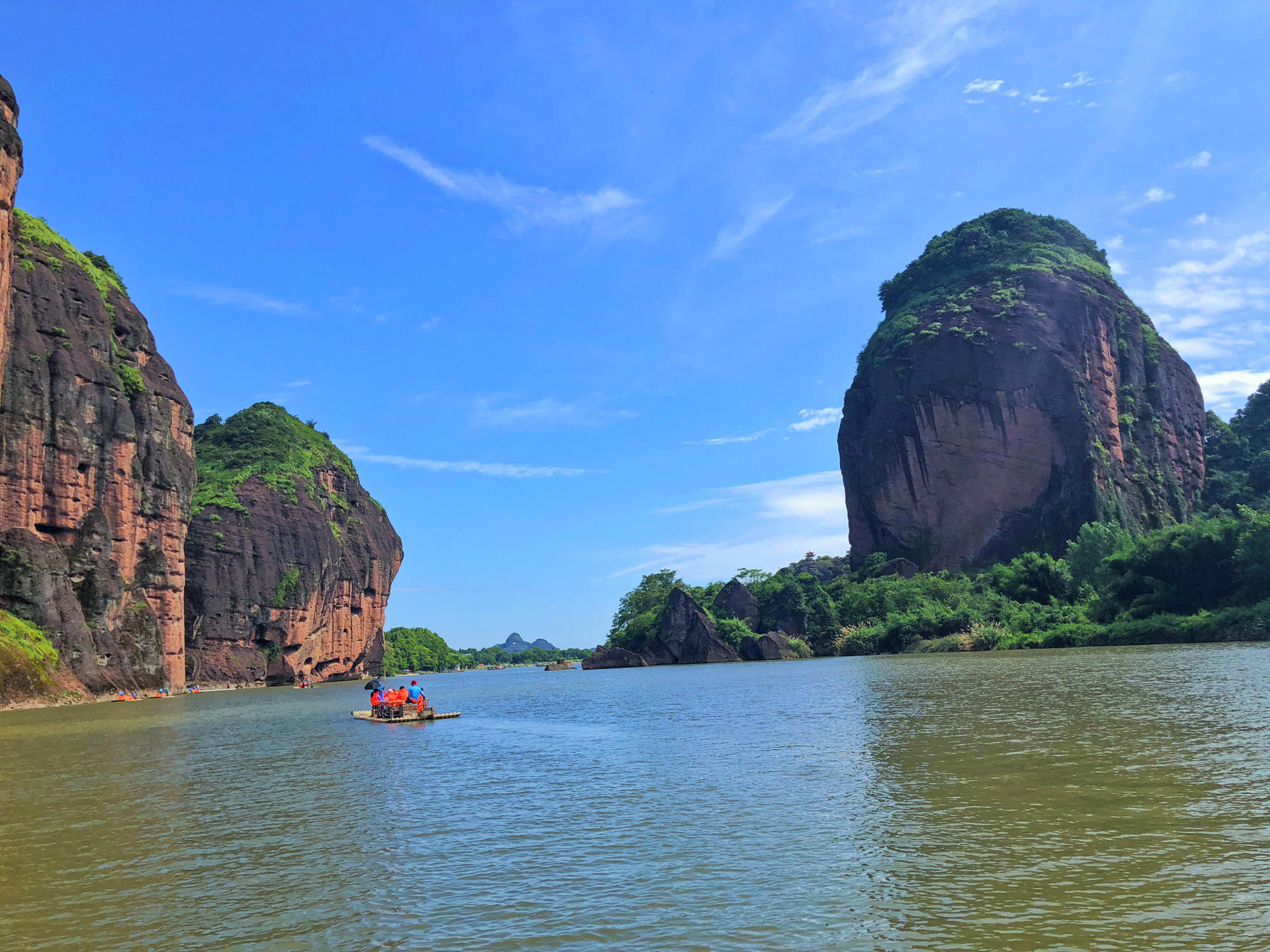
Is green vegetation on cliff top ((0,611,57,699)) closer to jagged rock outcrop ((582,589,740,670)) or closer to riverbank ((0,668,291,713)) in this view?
riverbank ((0,668,291,713))

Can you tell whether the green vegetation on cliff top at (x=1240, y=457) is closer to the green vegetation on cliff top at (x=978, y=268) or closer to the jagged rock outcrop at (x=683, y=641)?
the green vegetation on cliff top at (x=978, y=268)

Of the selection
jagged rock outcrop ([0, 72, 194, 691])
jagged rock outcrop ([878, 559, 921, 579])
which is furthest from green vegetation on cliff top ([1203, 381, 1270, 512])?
jagged rock outcrop ([0, 72, 194, 691])

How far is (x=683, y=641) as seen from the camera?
95.0m

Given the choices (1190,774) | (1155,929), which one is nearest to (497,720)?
(1190,774)

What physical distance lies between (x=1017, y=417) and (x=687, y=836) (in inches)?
3671

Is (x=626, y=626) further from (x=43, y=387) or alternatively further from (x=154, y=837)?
(x=154, y=837)

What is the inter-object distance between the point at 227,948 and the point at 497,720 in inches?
980

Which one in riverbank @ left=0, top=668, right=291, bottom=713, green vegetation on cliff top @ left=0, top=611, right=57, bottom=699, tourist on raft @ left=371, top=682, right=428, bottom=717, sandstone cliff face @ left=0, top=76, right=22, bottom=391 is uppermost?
sandstone cliff face @ left=0, top=76, right=22, bottom=391

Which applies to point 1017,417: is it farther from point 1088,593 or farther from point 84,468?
point 84,468

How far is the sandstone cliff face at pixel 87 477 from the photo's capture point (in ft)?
153

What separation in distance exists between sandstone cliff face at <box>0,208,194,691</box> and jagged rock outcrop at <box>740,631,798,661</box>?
174 ft

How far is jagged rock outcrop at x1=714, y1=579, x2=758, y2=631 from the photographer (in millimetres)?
99562

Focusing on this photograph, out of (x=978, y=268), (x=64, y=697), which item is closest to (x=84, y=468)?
(x=64, y=697)

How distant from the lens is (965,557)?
93.1 m
